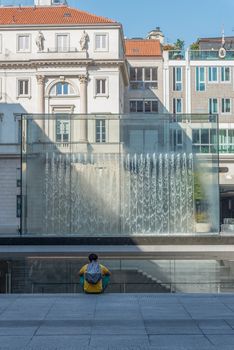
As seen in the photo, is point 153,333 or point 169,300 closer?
point 153,333

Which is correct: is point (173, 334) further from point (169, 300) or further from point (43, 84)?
point (43, 84)

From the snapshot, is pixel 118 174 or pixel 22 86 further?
pixel 22 86

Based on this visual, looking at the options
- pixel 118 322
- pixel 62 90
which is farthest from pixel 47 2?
pixel 118 322

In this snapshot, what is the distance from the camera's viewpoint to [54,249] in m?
25.3

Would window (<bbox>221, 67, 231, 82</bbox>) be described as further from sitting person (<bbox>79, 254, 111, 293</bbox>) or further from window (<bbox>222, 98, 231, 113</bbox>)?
sitting person (<bbox>79, 254, 111, 293</bbox>)

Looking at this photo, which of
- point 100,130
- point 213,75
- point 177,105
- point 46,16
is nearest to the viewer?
point 100,130

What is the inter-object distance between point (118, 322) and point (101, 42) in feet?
131

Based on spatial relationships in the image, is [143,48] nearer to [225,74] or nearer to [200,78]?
[200,78]

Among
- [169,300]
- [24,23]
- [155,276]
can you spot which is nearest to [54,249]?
[155,276]

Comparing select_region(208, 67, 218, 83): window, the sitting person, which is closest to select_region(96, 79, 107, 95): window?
select_region(208, 67, 218, 83): window

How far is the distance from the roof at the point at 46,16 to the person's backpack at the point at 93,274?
37.2 meters

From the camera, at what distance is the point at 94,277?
14.4 metres

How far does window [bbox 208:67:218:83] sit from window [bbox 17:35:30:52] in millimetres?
17216

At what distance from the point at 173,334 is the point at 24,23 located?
141 feet
